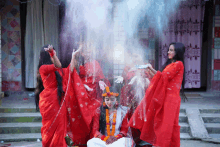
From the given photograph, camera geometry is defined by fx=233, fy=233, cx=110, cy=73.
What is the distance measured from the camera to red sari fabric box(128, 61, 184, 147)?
9.83 ft

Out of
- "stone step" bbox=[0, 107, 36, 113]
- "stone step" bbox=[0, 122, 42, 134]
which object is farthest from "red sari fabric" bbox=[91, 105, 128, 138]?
"stone step" bbox=[0, 107, 36, 113]

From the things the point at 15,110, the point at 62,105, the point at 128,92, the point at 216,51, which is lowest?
the point at 15,110

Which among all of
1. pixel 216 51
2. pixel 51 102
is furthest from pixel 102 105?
pixel 216 51

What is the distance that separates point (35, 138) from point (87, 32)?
2142mm

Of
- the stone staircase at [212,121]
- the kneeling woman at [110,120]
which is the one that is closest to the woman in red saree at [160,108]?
the kneeling woman at [110,120]

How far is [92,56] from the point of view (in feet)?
12.6

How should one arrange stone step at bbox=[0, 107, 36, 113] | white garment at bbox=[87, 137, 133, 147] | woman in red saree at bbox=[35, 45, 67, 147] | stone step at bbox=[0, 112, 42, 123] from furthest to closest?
stone step at bbox=[0, 107, 36, 113] < stone step at bbox=[0, 112, 42, 123] < woman in red saree at bbox=[35, 45, 67, 147] < white garment at bbox=[87, 137, 133, 147]

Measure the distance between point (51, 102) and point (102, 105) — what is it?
0.74 m

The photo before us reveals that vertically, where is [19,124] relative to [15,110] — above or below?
below

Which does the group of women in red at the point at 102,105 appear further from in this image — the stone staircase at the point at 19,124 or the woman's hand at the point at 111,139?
the stone staircase at the point at 19,124

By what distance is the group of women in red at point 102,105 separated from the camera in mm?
3014

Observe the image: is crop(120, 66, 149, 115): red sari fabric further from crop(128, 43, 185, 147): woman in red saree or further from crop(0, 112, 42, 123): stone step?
crop(0, 112, 42, 123): stone step

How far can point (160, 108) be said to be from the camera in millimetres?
3037

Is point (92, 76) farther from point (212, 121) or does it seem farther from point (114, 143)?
point (212, 121)
